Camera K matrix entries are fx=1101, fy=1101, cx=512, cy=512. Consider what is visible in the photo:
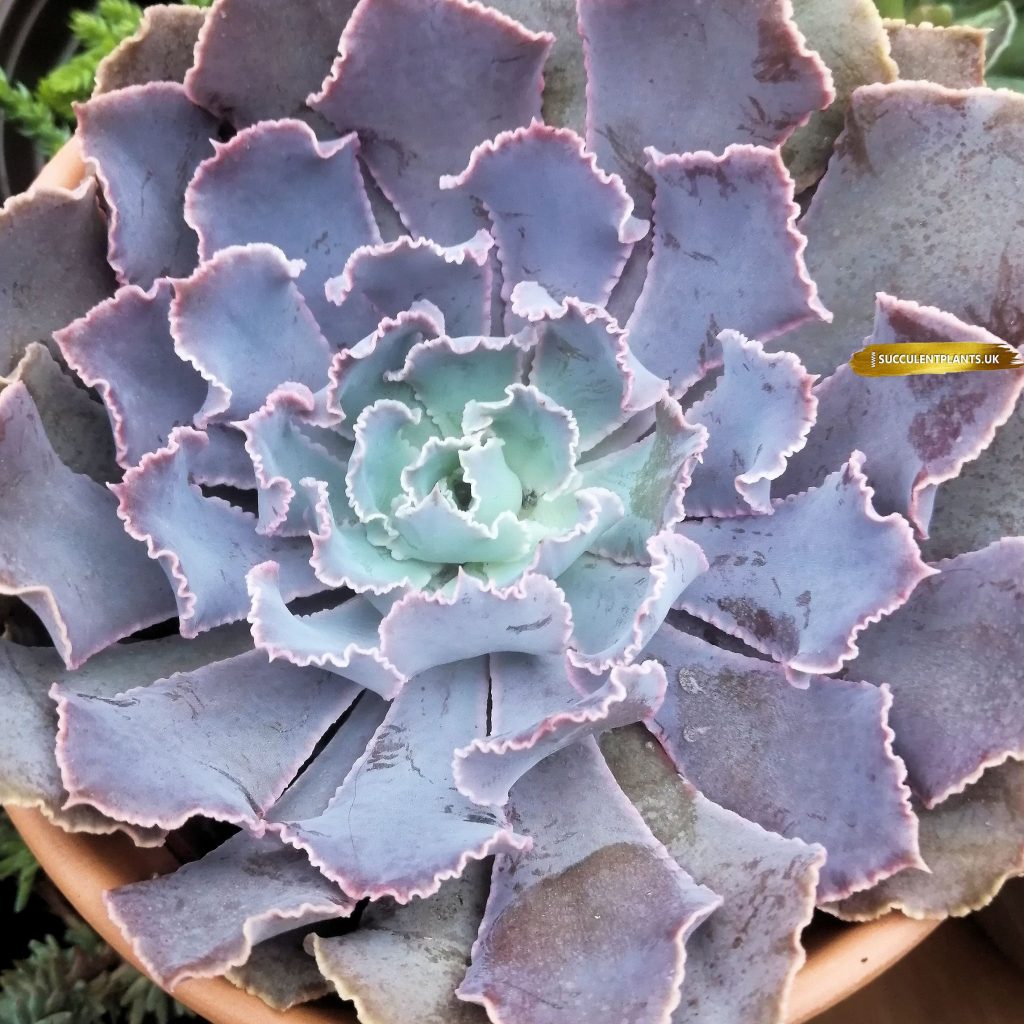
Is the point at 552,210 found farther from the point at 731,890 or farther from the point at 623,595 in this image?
the point at 731,890

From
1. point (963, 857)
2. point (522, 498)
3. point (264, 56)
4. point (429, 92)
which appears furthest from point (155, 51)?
point (963, 857)

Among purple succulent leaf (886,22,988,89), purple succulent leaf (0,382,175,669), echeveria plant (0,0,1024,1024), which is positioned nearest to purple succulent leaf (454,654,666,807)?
echeveria plant (0,0,1024,1024)

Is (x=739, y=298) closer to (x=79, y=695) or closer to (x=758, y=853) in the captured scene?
(x=758, y=853)

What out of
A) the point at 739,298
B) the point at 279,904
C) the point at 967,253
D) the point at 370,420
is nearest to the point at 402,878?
the point at 279,904

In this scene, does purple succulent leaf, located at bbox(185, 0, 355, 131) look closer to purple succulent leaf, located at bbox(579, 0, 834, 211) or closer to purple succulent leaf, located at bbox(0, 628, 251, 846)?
purple succulent leaf, located at bbox(579, 0, 834, 211)

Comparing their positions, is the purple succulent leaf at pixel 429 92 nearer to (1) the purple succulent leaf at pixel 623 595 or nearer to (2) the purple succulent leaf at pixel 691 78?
(2) the purple succulent leaf at pixel 691 78

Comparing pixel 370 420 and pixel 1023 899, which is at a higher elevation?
pixel 370 420

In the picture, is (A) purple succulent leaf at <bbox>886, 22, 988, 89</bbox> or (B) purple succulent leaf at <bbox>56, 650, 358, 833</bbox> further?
(A) purple succulent leaf at <bbox>886, 22, 988, 89</bbox>
